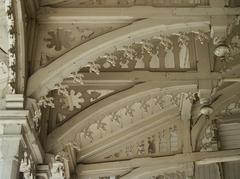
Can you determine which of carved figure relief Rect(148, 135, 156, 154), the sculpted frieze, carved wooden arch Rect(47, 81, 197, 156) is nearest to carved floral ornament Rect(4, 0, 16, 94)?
the sculpted frieze

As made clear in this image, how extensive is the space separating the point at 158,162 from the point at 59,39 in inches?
131

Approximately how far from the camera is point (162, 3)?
5816 mm

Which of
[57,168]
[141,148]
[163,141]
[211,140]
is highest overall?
[211,140]

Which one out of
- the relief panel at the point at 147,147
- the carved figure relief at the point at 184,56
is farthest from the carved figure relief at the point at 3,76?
the relief panel at the point at 147,147

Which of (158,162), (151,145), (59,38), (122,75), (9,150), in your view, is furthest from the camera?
(151,145)

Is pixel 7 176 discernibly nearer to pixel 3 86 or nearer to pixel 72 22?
Answer: pixel 3 86

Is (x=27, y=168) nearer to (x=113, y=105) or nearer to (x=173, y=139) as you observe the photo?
(x=113, y=105)

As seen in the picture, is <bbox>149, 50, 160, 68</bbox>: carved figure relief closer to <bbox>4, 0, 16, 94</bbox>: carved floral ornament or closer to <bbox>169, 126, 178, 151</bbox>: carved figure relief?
<bbox>4, 0, 16, 94</bbox>: carved floral ornament

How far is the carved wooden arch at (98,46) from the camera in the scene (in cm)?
554

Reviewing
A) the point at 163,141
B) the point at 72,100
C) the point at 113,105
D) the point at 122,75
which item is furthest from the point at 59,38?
the point at 163,141

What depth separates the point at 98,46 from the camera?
18.3 feet

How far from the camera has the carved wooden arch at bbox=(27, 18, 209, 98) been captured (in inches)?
218

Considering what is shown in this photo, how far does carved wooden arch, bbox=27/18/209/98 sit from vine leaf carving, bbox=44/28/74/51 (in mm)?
172

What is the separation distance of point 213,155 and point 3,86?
4.13 meters
